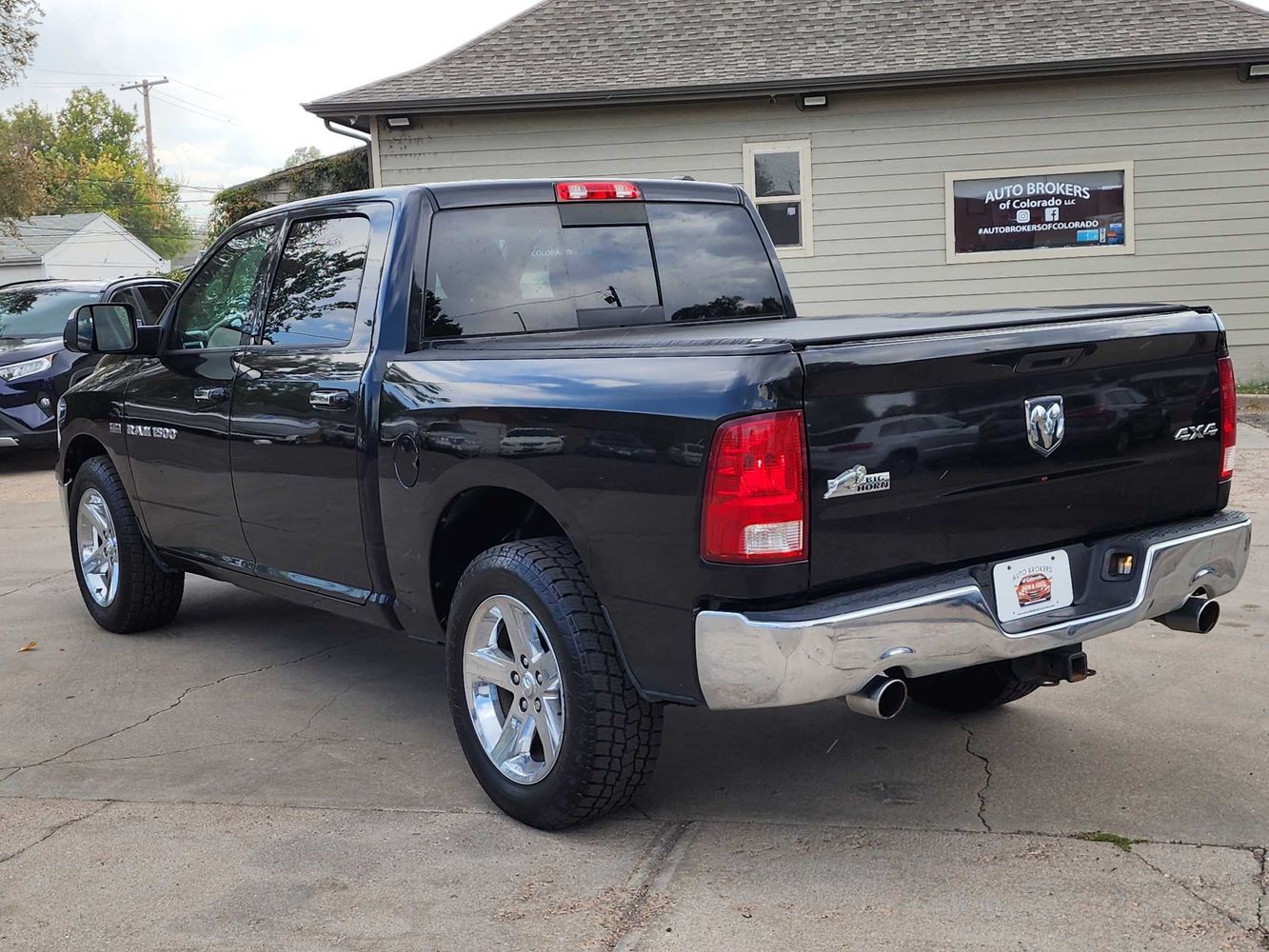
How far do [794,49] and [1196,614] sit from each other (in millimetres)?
12166

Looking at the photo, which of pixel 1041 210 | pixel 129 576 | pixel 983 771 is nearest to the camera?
pixel 983 771

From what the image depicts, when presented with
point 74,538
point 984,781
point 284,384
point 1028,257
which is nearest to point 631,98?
point 1028,257

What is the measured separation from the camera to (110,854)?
12.2 ft

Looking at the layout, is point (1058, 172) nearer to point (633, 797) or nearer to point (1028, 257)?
point (1028, 257)

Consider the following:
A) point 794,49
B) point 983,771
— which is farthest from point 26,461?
point 983,771

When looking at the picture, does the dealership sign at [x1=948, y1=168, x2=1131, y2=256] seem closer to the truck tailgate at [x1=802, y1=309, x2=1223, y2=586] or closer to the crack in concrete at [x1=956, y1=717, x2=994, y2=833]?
the crack in concrete at [x1=956, y1=717, x2=994, y2=833]

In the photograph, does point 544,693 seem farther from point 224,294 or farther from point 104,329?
point 104,329

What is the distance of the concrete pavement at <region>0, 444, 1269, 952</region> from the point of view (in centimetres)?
318

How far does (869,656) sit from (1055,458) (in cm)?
82

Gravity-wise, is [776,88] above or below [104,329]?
above

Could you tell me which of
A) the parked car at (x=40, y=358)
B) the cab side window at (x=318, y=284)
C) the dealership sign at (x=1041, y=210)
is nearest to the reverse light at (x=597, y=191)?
the cab side window at (x=318, y=284)

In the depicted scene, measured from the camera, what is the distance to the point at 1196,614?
3826 millimetres

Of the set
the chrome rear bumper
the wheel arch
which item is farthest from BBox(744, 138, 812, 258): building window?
the chrome rear bumper

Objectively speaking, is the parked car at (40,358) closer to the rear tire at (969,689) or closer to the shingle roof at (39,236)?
the rear tire at (969,689)
